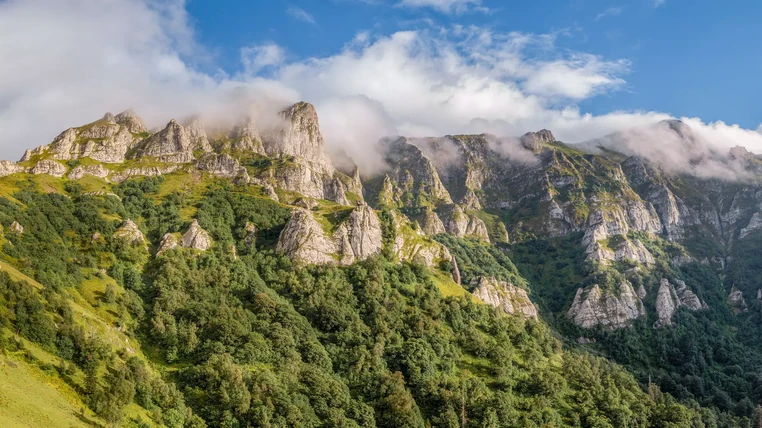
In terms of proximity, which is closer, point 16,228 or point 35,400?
point 35,400

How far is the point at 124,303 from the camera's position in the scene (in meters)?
163

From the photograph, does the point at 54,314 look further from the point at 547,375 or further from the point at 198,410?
the point at 547,375

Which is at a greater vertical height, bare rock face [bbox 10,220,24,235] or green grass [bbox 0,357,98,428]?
bare rock face [bbox 10,220,24,235]

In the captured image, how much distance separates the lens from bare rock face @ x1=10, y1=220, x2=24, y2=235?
172 m

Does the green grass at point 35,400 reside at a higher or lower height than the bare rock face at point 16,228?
lower

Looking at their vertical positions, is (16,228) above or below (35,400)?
above

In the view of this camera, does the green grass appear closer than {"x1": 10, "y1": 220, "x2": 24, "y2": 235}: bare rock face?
Yes

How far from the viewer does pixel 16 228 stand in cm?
17350

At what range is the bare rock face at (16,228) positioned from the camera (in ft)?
563

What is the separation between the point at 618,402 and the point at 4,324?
6843 inches

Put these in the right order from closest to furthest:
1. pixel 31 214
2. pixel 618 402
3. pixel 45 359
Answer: pixel 45 359 → pixel 618 402 → pixel 31 214

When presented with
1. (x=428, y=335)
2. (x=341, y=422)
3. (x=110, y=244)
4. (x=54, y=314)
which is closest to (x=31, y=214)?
(x=110, y=244)

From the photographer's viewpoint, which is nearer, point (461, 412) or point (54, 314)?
point (54, 314)

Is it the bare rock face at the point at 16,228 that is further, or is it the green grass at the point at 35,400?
the bare rock face at the point at 16,228
